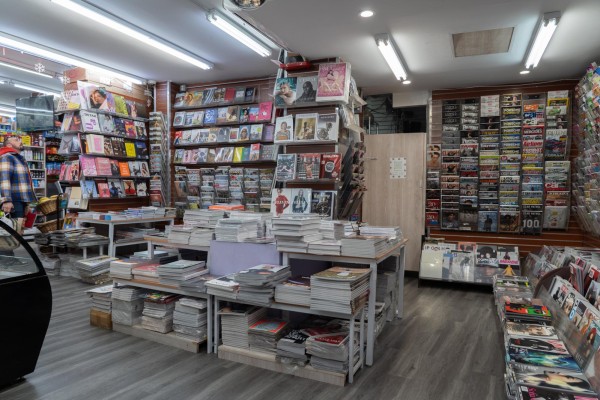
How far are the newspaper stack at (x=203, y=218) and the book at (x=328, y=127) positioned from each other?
1844 mm

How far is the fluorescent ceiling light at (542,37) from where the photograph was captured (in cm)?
376

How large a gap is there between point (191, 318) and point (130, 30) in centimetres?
336

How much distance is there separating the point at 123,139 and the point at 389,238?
5159 millimetres

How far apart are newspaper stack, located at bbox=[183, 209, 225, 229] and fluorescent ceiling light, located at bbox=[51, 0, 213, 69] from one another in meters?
2.34

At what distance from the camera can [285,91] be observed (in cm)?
518

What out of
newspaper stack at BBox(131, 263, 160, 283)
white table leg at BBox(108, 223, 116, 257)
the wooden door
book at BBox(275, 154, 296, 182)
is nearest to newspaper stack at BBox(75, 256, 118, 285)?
white table leg at BBox(108, 223, 116, 257)

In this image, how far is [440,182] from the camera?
6586mm

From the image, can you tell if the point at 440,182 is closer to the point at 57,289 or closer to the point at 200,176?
the point at 200,176

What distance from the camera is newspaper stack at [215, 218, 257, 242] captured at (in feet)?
11.0

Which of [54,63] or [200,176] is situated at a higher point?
[54,63]

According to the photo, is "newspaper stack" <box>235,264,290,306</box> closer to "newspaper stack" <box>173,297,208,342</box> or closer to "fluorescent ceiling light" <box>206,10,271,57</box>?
"newspaper stack" <box>173,297,208,342</box>

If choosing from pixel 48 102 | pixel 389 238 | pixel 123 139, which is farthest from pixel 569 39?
pixel 48 102

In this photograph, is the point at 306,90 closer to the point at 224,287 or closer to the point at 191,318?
the point at 224,287

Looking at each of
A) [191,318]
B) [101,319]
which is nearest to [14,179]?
[101,319]
